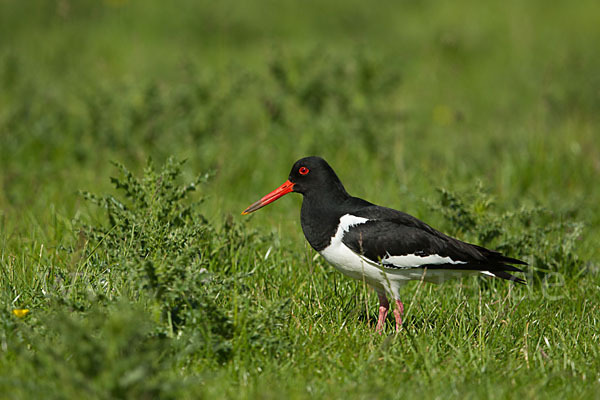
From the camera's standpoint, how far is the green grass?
10.6 feet

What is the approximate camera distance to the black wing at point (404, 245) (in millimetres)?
4223

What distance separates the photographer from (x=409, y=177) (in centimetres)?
671

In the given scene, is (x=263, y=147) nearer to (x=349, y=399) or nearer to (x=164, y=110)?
(x=164, y=110)

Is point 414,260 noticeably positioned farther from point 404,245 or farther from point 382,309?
point 382,309

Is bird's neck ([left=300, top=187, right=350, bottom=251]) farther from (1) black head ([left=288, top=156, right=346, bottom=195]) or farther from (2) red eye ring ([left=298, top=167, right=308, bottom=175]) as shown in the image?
(2) red eye ring ([left=298, top=167, right=308, bottom=175])

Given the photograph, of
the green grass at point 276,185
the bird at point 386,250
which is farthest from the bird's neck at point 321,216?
the green grass at point 276,185

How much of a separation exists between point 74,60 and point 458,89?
5.48 m

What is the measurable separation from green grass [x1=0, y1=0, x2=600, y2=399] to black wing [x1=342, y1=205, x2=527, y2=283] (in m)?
0.22

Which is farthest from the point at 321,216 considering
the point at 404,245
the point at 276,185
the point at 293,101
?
the point at 293,101

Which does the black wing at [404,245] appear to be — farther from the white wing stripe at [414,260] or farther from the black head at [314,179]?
the black head at [314,179]

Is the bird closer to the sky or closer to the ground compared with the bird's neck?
closer to the ground

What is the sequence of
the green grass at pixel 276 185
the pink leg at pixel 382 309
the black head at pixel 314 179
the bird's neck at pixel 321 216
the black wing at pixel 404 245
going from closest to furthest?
the green grass at pixel 276 185
the pink leg at pixel 382 309
the black wing at pixel 404 245
the bird's neck at pixel 321 216
the black head at pixel 314 179

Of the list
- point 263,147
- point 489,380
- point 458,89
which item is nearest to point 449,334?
point 489,380

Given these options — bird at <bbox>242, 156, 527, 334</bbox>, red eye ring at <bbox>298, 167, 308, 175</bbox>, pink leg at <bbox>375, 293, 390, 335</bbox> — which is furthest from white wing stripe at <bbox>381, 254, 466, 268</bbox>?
red eye ring at <bbox>298, 167, 308, 175</bbox>
